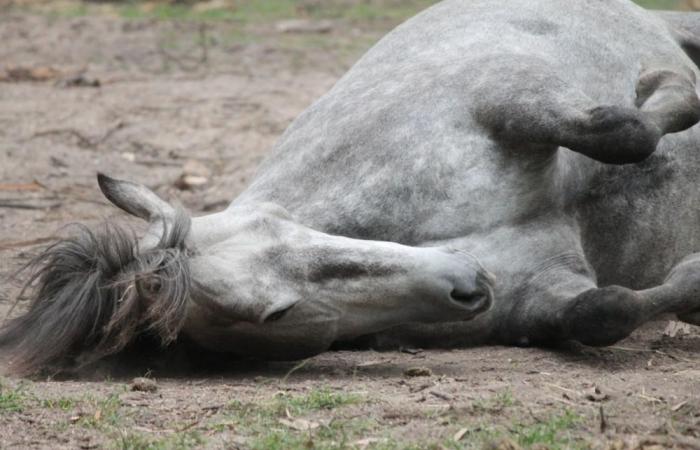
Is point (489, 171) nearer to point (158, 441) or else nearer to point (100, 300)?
point (100, 300)

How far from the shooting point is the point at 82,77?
29.3ft

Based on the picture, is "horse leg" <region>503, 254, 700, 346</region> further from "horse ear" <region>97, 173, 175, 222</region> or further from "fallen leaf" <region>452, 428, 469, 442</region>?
"horse ear" <region>97, 173, 175, 222</region>

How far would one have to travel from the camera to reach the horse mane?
11.9 ft

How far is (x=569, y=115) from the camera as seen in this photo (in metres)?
4.01

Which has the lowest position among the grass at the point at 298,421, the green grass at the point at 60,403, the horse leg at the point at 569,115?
the green grass at the point at 60,403

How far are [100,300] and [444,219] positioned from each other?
1050mm

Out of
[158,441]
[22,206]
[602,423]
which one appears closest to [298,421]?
[158,441]

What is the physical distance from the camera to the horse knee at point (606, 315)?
12.4 feet

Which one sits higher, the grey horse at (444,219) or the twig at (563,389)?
the grey horse at (444,219)

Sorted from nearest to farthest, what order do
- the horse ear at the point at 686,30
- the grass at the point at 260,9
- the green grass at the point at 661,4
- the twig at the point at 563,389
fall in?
the twig at the point at 563,389, the horse ear at the point at 686,30, the green grass at the point at 661,4, the grass at the point at 260,9

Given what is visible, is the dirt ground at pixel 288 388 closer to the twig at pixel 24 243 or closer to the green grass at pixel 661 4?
the twig at pixel 24 243

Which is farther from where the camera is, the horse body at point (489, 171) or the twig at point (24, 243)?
the twig at point (24, 243)

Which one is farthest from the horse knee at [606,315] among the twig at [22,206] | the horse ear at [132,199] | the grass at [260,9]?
the grass at [260,9]

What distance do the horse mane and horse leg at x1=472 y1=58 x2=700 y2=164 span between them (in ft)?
3.36
